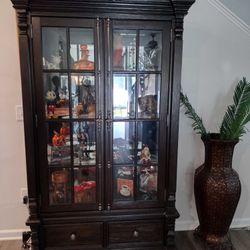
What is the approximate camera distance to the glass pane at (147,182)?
198cm

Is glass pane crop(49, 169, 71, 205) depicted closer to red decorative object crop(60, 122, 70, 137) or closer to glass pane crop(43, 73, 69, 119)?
red decorative object crop(60, 122, 70, 137)

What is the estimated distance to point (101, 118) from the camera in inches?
71.4

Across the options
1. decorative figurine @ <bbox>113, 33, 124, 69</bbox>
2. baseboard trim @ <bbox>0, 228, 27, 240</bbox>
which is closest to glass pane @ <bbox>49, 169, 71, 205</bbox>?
baseboard trim @ <bbox>0, 228, 27, 240</bbox>

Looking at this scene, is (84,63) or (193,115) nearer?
(84,63)

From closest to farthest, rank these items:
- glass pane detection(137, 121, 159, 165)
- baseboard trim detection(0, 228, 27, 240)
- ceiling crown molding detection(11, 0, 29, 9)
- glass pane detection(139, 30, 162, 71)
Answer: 1. ceiling crown molding detection(11, 0, 29, 9)
2. glass pane detection(139, 30, 162, 71)
3. glass pane detection(137, 121, 159, 165)
4. baseboard trim detection(0, 228, 27, 240)

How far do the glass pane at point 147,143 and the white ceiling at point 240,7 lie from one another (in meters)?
1.50

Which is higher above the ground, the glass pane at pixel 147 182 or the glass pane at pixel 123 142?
the glass pane at pixel 123 142

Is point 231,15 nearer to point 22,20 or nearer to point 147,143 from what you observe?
point 147,143

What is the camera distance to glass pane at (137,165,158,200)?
1979mm

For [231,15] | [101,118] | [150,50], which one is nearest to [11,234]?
[101,118]

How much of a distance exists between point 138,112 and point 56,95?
2.09ft

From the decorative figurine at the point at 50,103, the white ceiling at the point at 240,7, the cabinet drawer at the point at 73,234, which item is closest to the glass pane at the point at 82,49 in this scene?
the decorative figurine at the point at 50,103

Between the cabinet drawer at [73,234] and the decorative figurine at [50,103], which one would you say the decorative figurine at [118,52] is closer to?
the decorative figurine at [50,103]

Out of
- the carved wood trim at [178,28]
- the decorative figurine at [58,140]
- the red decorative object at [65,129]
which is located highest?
the carved wood trim at [178,28]
